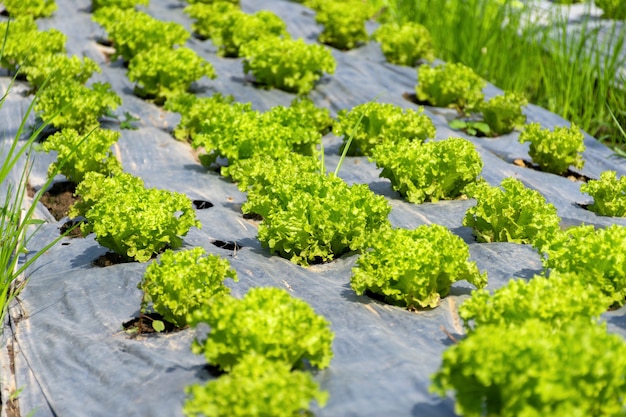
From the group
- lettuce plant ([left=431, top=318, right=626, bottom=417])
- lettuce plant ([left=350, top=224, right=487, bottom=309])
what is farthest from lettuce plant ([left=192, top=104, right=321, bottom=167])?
lettuce plant ([left=431, top=318, right=626, bottom=417])

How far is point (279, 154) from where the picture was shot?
6348 millimetres

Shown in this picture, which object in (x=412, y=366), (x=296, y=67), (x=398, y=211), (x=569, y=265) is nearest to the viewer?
(x=412, y=366)

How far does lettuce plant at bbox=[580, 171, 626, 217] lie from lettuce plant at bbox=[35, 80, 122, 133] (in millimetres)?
3849

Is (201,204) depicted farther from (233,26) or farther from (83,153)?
(233,26)

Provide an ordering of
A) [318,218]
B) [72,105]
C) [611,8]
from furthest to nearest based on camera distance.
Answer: [611,8], [72,105], [318,218]

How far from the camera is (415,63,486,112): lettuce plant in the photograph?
7844 millimetres

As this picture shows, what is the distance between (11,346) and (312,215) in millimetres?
1757

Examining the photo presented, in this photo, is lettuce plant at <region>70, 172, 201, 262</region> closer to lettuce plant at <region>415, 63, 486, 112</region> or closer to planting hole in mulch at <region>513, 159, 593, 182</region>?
planting hole in mulch at <region>513, 159, 593, 182</region>

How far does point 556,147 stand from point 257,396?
14.3ft

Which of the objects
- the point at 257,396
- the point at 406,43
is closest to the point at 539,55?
the point at 406,43

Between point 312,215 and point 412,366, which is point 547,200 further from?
point 412,366

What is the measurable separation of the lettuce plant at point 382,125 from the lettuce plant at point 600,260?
2523mm

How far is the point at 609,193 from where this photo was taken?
18.5 feet

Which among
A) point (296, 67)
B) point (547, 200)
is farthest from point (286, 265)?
point (296, 67)
